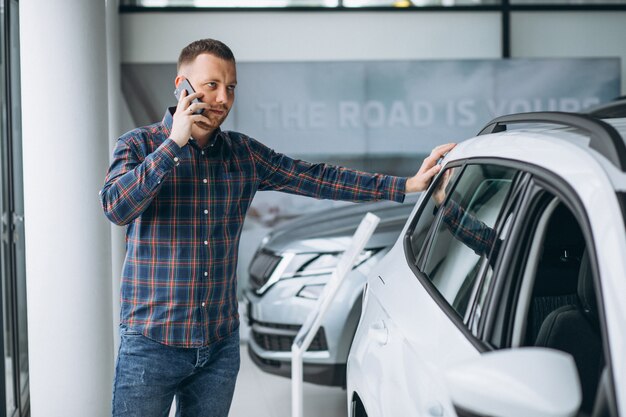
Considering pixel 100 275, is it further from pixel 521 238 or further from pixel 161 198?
pixel 521 238

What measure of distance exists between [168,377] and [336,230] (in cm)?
262

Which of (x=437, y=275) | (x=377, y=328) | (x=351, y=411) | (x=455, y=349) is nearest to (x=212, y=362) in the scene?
(x=351, y=411)

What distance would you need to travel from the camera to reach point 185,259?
2.41m

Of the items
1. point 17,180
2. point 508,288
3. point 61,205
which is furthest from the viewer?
point 17,180

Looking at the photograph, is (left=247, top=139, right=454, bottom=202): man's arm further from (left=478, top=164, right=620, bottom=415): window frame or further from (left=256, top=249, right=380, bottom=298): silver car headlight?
(left=256, top=249, right=380, bottom=298): silver car headlight

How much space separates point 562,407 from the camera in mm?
1165

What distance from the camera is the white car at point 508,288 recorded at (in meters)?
1.22

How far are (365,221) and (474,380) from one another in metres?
1.84

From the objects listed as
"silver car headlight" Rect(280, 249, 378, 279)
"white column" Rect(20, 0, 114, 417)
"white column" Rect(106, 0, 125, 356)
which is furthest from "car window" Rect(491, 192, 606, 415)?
"white column" Rect(106, 0, 125, 356)

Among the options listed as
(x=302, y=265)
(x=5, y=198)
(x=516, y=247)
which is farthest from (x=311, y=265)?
(x=516, y=247)

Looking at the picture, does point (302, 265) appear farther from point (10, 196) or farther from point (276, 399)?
point (10, 196)

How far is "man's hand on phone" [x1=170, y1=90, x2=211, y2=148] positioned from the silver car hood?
2.42 metres

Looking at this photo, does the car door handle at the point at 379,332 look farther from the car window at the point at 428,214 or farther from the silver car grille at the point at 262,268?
the silver car grille at the point at 262,268

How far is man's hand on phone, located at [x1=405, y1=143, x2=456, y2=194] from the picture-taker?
2.62 metres
